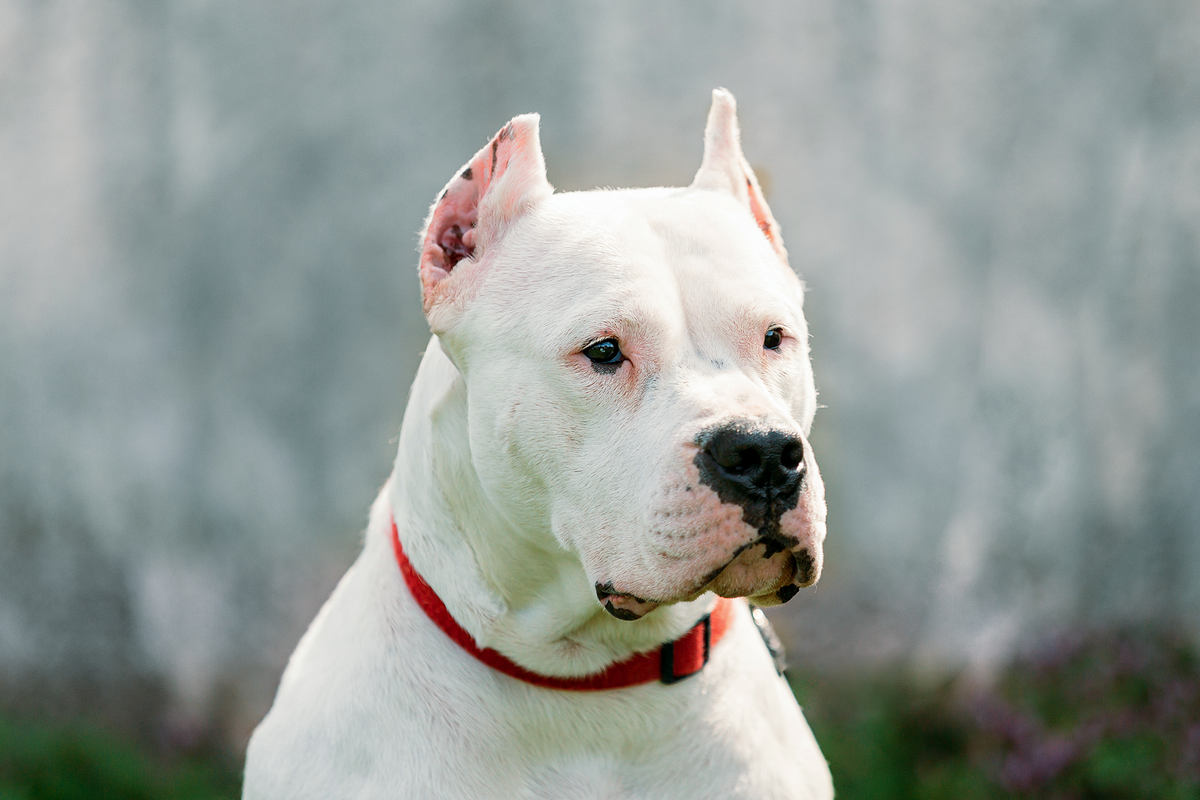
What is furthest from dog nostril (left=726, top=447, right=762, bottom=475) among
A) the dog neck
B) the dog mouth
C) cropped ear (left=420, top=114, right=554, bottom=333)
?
cropped ear (left=420, top=114, right=554, bottom=333)

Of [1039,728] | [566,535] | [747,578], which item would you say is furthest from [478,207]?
[1039,728]

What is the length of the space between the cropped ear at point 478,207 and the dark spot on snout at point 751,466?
0.72 metres

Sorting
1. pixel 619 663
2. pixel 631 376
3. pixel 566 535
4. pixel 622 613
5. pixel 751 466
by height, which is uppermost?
pixel 631 376

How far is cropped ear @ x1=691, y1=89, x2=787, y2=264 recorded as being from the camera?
2650mm

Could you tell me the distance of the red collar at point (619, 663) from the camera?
238 cm

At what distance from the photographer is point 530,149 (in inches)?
95.3

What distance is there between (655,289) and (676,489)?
17.5 inches

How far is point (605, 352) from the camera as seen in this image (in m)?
2.18

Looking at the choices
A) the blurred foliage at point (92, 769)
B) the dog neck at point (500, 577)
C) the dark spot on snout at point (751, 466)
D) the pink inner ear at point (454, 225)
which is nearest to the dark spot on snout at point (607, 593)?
the dog neck at point (500, 577)

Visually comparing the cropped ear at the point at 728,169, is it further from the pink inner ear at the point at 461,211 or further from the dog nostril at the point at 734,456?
the dog nostril at the point at 734,456

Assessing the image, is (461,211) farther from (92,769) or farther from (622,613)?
(92,769)

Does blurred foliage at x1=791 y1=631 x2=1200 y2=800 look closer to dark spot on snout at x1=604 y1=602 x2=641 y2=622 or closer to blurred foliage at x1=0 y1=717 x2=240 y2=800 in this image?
blurred foliage at x1=0 y1=717 x2=240 y2=800

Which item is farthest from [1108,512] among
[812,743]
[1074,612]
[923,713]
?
[812,743]

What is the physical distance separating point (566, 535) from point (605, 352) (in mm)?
385
